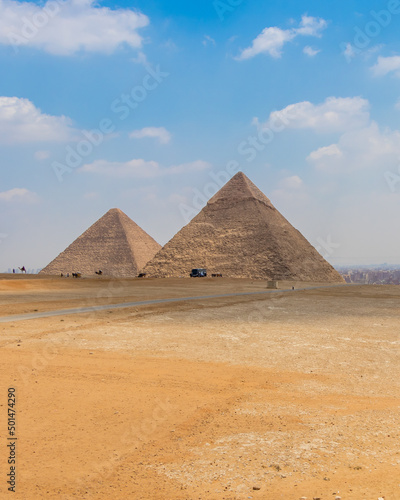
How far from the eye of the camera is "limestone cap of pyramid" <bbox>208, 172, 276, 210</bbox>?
104000mm

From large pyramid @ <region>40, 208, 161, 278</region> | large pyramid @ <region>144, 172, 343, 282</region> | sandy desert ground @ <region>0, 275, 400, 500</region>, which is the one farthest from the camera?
large pyramid @ <region>40, 208, 161, 278</region>

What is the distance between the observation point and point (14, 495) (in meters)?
4.00

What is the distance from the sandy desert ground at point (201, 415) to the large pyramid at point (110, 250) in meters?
111

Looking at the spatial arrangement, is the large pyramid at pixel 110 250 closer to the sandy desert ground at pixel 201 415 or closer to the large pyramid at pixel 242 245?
the large pyramid at pixel 242 245

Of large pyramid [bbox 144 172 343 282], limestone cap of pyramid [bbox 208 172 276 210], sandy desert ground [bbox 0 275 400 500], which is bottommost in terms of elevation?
sandy desert ground [bbox 0 275 400 500]

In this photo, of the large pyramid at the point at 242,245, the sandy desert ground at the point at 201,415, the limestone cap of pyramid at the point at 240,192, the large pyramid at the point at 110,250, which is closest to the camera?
the sandy desert ground at the point at 201,415

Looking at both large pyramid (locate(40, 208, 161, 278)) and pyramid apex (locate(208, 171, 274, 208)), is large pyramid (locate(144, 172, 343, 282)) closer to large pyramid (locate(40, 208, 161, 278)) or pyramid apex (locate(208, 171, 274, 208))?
pyramid apex (locate(208, 171, 274, 208))

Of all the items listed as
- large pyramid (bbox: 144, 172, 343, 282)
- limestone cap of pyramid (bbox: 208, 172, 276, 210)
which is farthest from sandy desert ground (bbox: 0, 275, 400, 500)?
limestone cap of pyramid (bbox: 208, 172, 276, 210)

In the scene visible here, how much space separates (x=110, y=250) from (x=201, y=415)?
125 m

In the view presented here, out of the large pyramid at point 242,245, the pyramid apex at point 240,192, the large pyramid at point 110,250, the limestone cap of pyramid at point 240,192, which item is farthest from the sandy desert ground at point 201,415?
the large pyramid at point 110,250

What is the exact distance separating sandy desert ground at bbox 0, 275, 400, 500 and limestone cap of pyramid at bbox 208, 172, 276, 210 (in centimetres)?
9263

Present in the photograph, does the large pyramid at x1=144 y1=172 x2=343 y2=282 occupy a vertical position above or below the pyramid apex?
below

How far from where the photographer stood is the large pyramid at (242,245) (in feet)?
283

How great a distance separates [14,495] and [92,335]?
8.42m
